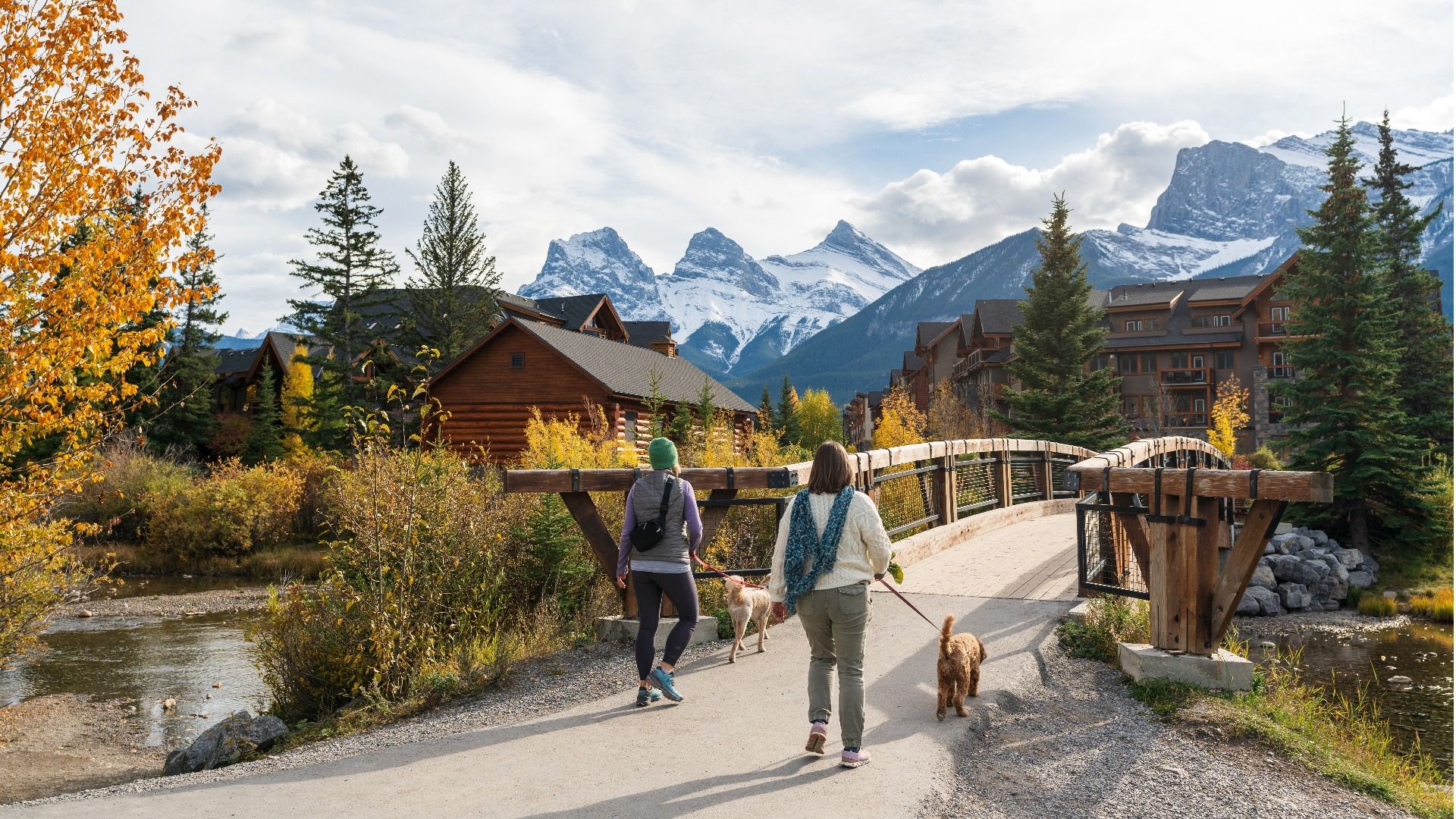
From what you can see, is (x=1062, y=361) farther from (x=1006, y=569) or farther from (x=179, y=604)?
(x=179, y=604)

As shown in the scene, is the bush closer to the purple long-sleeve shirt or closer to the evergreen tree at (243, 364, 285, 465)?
the purple long-sleeve shirt

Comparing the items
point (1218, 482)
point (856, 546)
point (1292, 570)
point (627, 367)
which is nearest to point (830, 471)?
point (856, 546)

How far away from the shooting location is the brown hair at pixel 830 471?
5.84 meters

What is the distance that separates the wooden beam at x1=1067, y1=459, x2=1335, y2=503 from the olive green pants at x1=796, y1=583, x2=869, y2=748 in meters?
2.84

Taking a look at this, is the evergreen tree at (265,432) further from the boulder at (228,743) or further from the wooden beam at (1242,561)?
the wooden beam at (1242,561)

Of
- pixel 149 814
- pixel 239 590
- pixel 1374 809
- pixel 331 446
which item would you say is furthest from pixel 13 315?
pixel 331 446

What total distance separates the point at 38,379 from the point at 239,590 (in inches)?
791

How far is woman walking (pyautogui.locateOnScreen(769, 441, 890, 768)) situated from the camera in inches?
220

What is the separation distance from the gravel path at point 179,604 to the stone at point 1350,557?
28.0 m

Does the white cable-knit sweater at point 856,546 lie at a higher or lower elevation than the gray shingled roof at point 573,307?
lower

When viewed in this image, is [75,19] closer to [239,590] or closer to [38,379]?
[38,379]

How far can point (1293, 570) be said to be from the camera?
25.4m

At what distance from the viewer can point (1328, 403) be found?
28.8m

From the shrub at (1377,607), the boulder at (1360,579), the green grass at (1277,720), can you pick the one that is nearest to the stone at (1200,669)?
the green grass at (1277,720)
